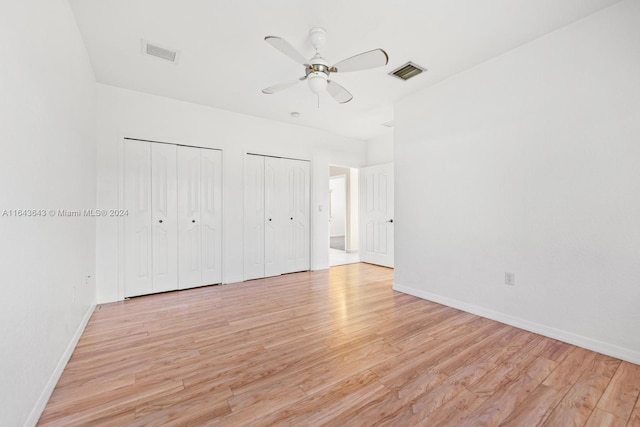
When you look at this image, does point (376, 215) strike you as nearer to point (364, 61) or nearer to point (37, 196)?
point (364, 61)

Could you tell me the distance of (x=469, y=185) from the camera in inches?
118

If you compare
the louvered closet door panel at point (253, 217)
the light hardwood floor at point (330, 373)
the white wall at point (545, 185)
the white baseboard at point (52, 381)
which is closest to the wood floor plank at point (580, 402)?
the light hardwood floor at point (330, 373)

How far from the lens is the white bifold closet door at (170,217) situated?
348 cm

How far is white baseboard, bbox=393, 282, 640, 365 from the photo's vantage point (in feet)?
6.66

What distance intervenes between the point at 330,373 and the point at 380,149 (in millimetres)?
4627

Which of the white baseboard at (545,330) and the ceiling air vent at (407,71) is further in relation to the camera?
the ceiling air vent at (407,71)

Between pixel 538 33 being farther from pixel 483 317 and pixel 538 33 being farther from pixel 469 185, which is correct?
pixel 483 317

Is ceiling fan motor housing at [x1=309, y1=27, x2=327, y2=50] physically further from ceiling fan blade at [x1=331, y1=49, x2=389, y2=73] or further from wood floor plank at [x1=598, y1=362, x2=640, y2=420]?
wood floor plank at [x1=598, y1=362, x2=640, y2=420]

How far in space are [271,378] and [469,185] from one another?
2.71 m

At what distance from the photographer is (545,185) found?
7.94 feet

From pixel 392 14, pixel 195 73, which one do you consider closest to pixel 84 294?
pixel 195 73

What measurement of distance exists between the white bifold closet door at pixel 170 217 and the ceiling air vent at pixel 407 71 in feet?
8.89

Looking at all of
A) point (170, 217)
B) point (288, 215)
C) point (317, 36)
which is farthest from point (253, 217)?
point (317, 36)

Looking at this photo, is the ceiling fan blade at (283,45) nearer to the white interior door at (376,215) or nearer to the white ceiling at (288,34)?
the white ceiling at (288,34)
